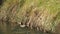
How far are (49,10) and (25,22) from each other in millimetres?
1808

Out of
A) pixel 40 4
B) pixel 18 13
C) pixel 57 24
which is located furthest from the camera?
pixel 18 13

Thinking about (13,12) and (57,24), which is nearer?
(57,24)

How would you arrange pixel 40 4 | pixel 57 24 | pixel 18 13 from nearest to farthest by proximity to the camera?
1. pixel 57 24
2. pixel 40 4
3. pixel 18 13

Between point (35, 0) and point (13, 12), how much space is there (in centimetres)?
210

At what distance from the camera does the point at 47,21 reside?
50.4 ft

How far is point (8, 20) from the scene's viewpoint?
61.1 feet

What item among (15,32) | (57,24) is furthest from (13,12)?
(57,24)

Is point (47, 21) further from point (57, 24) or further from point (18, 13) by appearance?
point (18, 13)

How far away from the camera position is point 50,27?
14992 millimetres

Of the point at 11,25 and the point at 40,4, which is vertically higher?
the point at 40,4

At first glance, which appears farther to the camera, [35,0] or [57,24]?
[35,0]

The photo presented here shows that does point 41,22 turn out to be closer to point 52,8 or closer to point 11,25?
point 52,8

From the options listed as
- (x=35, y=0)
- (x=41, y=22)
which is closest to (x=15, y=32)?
(x=41, y=22)

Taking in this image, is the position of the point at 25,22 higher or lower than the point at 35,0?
lower
